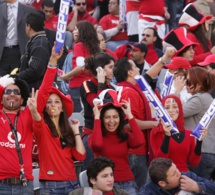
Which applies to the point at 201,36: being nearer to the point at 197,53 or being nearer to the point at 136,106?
the point at 197,53

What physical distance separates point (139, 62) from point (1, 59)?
1.99 meters

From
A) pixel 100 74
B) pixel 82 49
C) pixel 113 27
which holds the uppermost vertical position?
pixel 113 27

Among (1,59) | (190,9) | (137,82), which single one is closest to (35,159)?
(137,82)

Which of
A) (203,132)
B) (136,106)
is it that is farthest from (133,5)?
(203,132)

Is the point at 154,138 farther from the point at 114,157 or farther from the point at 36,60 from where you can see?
the point at 36,60

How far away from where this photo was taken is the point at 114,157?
983 centimetres

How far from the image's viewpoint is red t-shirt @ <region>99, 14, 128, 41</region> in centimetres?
1629

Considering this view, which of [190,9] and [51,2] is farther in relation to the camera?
[51,2]

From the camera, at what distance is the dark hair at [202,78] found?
10.7 meters

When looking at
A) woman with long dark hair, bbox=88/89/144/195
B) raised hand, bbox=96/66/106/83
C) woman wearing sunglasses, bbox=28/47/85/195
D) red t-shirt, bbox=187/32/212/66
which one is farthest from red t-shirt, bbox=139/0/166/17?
woman wearing sunglasses, bbox=28/47/85/195

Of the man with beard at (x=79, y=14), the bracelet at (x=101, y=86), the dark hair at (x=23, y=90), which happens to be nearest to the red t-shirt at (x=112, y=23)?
the man with beard at (x=79, y=14)

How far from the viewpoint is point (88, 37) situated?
12328 millimetres

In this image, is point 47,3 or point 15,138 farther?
point 47,3

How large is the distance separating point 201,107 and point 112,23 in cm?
623
